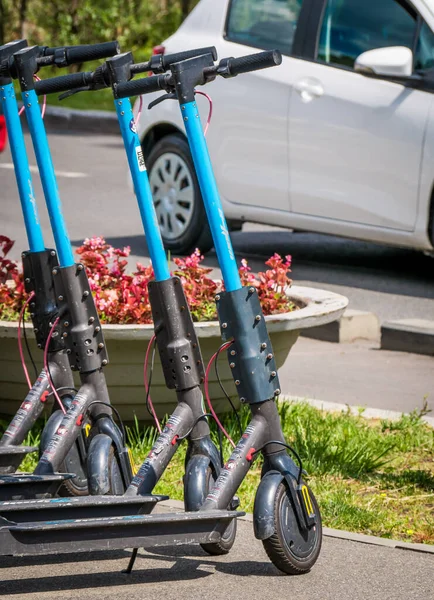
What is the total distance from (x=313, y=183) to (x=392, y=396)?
2623 mm

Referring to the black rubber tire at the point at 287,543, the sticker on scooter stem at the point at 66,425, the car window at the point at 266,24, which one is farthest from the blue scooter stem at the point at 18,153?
the car window at the point at 266,24

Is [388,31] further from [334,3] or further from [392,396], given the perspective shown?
[392,396]

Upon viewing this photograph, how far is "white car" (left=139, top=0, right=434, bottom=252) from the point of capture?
815cm

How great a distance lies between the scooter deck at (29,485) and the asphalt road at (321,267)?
2289mm

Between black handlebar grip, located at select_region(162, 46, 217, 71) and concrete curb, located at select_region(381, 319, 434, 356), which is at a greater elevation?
black handlebar grip, located at select_region(162, 46, 217, 71)

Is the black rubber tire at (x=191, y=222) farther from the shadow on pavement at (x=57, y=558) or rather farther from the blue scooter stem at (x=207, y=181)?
the blue scooter stem at (x=207, y=181)

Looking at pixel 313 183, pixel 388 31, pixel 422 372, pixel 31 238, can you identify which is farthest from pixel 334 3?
pixel 31 238

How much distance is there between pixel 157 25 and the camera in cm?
2598

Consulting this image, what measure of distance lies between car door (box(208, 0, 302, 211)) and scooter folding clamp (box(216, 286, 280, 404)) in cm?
488

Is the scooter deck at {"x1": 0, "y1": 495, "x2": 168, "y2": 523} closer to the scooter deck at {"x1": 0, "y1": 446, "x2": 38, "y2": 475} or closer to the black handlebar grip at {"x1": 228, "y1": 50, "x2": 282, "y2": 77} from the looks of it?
the scooter deck at {"x1": 0, "y1": 446, "x2": 38, "y2": 475}

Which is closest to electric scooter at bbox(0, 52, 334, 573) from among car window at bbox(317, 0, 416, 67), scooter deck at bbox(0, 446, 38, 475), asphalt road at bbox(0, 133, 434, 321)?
scooter deck at bbox(0, 446, 38, 475)

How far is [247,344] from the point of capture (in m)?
3.86

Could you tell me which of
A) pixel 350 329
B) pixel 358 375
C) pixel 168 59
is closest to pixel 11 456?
pixel 168 59

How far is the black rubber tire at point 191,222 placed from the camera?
29.9 ft
